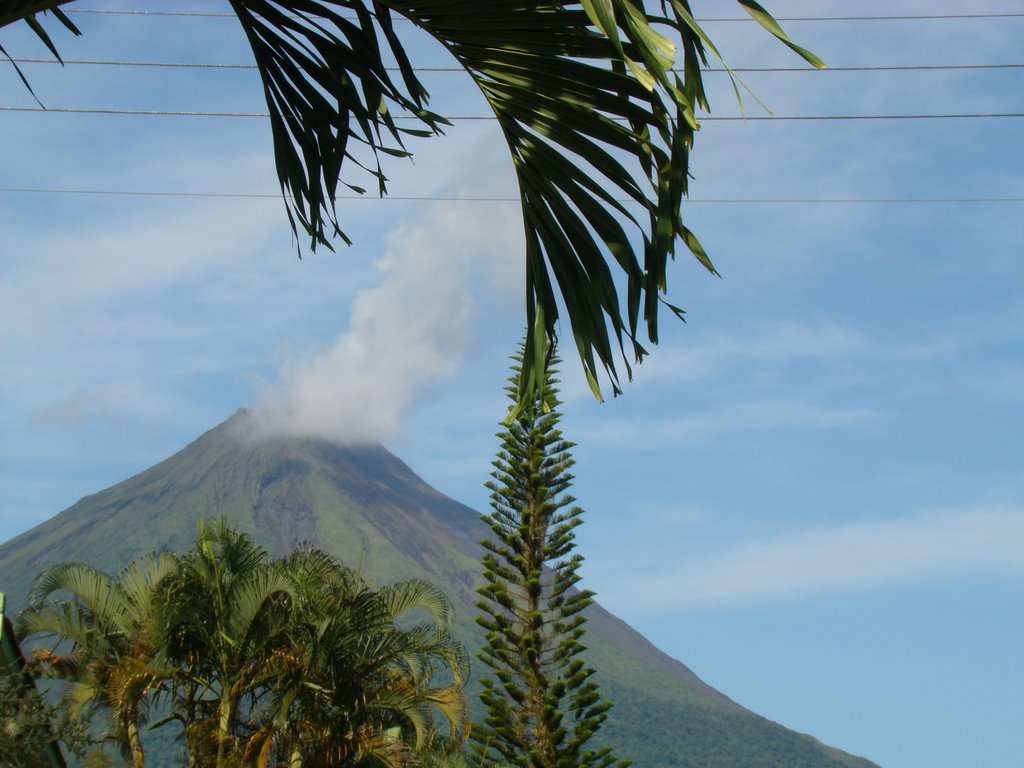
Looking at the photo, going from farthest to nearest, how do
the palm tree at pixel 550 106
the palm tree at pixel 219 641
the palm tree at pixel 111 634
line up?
the palm tree at pixel 219 641 < the palm tree at pixel 111 634 < the palm tree at pixel 550 106

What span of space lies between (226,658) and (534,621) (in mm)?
15040

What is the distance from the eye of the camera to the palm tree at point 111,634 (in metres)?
11.0

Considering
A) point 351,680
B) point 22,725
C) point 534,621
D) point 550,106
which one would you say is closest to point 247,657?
point 351,680

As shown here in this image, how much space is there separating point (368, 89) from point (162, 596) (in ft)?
30.6

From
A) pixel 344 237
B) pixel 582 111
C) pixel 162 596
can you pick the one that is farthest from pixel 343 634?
pixel 582 111

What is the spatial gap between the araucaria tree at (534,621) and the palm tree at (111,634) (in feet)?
43.7

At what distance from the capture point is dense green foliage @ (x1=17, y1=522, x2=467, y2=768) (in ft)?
36.2

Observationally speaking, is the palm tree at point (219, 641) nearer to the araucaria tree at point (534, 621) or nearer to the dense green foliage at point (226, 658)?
the dense green foliage at point (226, 658)

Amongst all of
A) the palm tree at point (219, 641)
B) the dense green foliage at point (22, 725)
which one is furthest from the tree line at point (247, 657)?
the dense green foliage at point (22, 725)

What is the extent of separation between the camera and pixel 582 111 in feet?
7.92

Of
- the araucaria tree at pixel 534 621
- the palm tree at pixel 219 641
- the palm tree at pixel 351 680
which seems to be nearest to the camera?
the palm tree at pixel 219 641

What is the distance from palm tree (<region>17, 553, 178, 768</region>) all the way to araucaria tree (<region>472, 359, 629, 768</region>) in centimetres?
1332

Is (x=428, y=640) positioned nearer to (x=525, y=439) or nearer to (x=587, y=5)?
(x=587, y=5)

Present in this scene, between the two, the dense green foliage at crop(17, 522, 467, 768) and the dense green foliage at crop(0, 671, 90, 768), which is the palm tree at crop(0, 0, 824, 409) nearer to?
the dense green foliage at crop(0, 671, 90, 768)
